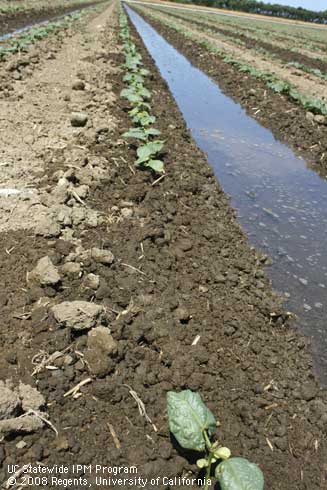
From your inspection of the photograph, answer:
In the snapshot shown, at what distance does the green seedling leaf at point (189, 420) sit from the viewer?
216 cm

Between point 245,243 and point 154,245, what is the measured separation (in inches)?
46.3

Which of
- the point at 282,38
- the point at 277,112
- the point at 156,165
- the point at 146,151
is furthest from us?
the point at 282,38

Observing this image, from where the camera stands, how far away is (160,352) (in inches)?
111

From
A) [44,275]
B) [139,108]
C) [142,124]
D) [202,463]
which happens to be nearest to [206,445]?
[202,463]

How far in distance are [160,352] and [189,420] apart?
2.25ft

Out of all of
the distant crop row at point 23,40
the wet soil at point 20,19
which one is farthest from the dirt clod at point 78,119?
the wet soil at point 20,19

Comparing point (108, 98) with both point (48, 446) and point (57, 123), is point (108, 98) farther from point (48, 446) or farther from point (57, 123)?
point (48, 446)

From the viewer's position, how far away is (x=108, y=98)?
7.39 metres

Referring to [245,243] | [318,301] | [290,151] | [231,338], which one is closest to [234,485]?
[231,338]

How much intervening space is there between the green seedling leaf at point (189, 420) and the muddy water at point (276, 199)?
136cm

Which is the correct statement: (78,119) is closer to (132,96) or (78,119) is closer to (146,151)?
(146,151)

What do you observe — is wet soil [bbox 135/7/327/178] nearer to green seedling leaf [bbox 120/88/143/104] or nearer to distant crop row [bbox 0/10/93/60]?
green seedling leaf [bbox 120/88/143/104]

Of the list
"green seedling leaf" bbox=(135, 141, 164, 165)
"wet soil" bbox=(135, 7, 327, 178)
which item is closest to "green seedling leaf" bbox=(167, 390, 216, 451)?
"green seedling leaf" bbox=(135, 141, 164, 165)

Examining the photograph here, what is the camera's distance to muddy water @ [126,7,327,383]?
3.96 meters
